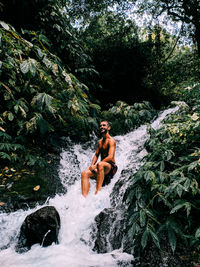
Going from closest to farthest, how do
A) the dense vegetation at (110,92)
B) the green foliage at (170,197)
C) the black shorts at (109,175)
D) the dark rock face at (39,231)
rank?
the green foliage at (170,197)
the dense vegetation at (110,92)
the dark rock face at (39,231)
the black shorts at (109,175)

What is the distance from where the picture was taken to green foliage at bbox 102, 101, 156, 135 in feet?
20.1

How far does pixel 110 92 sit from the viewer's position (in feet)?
28.5

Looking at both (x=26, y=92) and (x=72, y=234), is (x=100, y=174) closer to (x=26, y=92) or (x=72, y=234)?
(x=72, y=234)

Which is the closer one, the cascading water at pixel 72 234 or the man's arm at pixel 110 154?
the cascading water at pixel 72 234

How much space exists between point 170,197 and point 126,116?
4.50 m

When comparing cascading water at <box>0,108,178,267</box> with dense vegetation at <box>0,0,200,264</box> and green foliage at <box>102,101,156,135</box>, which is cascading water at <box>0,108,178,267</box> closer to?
dense vegetation at <box>0,0,200,264</box>

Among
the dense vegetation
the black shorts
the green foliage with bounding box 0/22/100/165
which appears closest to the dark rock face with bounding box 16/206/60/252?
the dense vegetation

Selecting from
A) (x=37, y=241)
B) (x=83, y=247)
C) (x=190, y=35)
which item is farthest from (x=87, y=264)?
(x=190, y=35)

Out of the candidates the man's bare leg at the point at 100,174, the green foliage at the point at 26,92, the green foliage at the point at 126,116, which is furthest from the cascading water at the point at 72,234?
the green foliage at the point at 126,116

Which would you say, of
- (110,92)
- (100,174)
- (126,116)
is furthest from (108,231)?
(110,92)

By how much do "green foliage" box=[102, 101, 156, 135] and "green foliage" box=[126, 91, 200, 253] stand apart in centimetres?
373

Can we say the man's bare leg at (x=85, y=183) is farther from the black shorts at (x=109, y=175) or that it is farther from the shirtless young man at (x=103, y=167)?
the black shorts at (x=109, y=175)

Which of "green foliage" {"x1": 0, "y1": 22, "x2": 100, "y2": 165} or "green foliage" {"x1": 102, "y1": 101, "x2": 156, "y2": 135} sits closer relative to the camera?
"green foliage" {"x1": 0, "y1": 22, "x2": 100, "y2": 165}

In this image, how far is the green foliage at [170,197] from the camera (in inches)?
65.3
